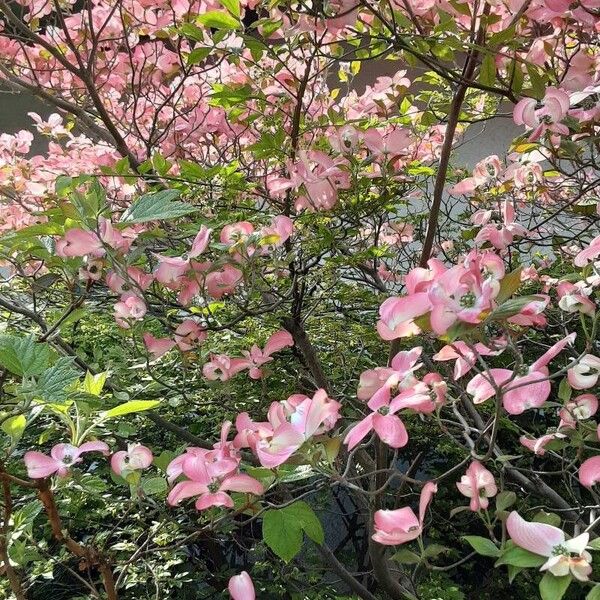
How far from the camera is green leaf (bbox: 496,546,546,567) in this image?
555mm

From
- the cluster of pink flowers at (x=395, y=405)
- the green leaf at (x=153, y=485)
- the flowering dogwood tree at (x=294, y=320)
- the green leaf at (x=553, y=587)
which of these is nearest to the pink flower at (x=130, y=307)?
the flowering dogwood tree at (x=294, y=320)

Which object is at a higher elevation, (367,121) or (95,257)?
(367,121)

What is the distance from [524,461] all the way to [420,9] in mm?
1505

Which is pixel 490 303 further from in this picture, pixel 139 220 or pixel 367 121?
pixel 367 121

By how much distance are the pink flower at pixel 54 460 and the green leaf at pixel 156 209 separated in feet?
0.88

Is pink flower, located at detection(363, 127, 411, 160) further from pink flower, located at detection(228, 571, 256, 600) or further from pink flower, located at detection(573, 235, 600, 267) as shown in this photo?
pink flower, located at detection(228, 571, 256, 600)

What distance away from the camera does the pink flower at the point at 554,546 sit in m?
0.52

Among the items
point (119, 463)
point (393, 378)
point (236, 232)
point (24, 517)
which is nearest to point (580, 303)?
point (393, 378)

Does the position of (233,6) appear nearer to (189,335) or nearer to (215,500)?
(189,335)

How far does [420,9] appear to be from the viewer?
124 cm

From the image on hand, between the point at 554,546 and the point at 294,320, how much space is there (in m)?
0.90

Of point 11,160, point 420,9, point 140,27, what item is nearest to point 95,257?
point 420,9

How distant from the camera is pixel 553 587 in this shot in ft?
1.71

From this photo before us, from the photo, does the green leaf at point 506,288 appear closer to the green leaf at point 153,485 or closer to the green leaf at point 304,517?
the green leaf at point 304,517
